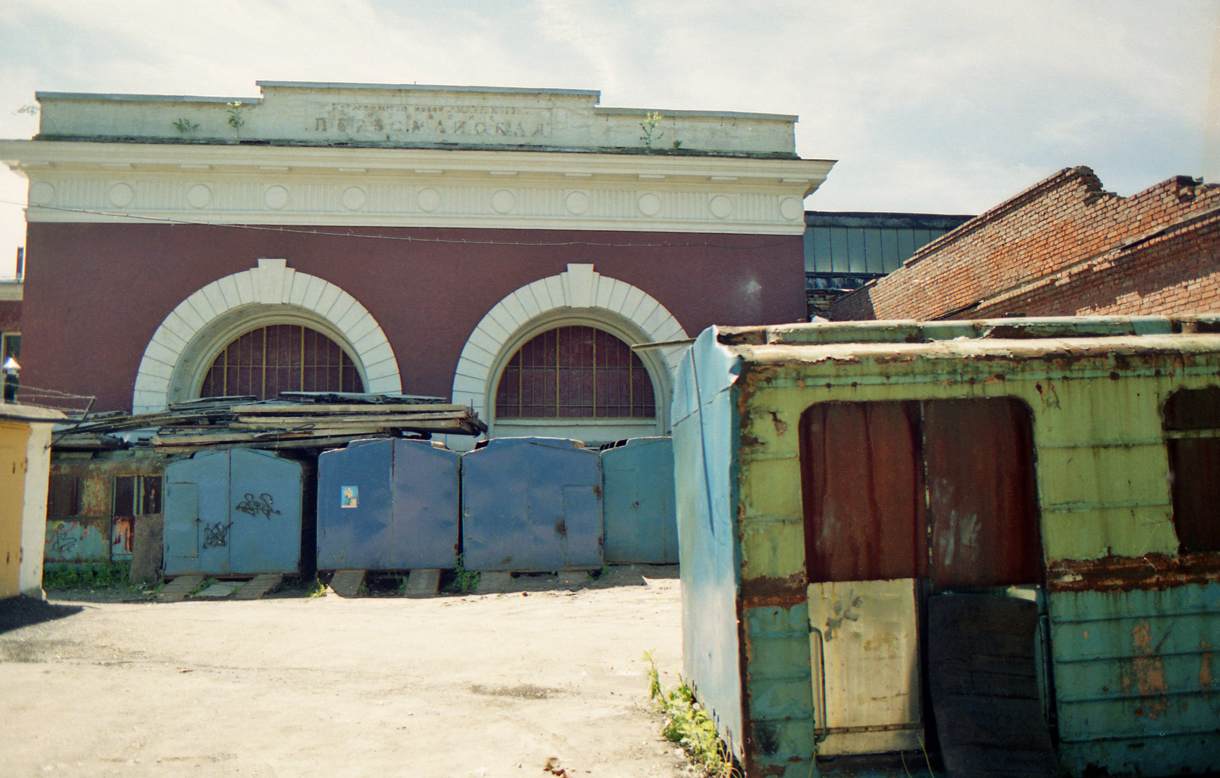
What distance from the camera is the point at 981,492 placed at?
390 cm

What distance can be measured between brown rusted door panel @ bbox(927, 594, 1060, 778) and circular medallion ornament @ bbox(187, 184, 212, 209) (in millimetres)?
14469

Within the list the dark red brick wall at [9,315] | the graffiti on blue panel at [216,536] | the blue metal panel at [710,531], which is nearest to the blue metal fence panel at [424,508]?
the graffiti on blue panel at [216,536]

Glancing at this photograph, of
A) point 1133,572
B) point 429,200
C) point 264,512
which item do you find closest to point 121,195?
point 429,200

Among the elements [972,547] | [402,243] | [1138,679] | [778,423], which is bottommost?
[1138,679]

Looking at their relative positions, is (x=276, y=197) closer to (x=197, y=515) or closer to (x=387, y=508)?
(x=197, y=515)

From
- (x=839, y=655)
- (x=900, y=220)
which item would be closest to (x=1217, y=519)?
(x=839, y=655)

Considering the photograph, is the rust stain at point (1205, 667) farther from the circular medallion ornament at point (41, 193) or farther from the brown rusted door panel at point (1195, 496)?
the circular medallion ornament at point (41, 193)

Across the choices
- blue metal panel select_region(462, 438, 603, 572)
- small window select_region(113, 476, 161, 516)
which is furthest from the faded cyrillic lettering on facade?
small window select_region(113, 476, 161, 516)

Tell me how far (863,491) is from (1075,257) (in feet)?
28.4

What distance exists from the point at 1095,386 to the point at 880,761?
2.13 metres

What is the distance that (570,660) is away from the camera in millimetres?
6633

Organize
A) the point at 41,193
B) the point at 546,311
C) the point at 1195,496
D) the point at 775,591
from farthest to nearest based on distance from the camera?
1. the point at 546,311
2. the point at 41,193
3. the point at 1195,496
4. the point at 775,591

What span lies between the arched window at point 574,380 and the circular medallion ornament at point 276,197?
508cm

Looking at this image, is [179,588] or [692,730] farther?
[179,588]
